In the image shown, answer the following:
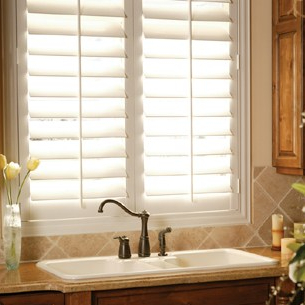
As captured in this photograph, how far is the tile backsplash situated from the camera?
3.57 m

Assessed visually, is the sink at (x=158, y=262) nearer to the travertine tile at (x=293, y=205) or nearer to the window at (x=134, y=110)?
the window at (x=134, y=110)

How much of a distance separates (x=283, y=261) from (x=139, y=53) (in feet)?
4.15

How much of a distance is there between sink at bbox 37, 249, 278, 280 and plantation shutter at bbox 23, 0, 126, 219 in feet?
0.84

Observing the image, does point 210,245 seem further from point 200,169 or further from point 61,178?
point 61,178

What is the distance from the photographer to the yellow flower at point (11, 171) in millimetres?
3297

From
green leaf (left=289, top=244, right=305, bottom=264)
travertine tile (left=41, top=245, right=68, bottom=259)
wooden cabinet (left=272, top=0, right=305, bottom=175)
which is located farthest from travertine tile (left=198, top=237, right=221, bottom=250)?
green leaf (left=289, top=244, right=305, bottom=264)

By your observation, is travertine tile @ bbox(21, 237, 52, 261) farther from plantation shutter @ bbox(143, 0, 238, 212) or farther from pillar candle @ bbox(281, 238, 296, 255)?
pillar candle @ bbox(281, 238, 296, 255)

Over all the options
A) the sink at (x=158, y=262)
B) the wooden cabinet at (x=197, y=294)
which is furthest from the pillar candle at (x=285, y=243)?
the wooden cabinet at (x=197, y=294)

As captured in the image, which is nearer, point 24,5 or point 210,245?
point 24,5

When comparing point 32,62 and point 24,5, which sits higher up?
point 24,5

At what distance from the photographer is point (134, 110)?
12.1 ft

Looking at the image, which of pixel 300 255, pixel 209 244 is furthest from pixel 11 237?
pixel 300 255

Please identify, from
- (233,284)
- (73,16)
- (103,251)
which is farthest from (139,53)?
(233,284)

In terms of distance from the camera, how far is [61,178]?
11.6 feet
